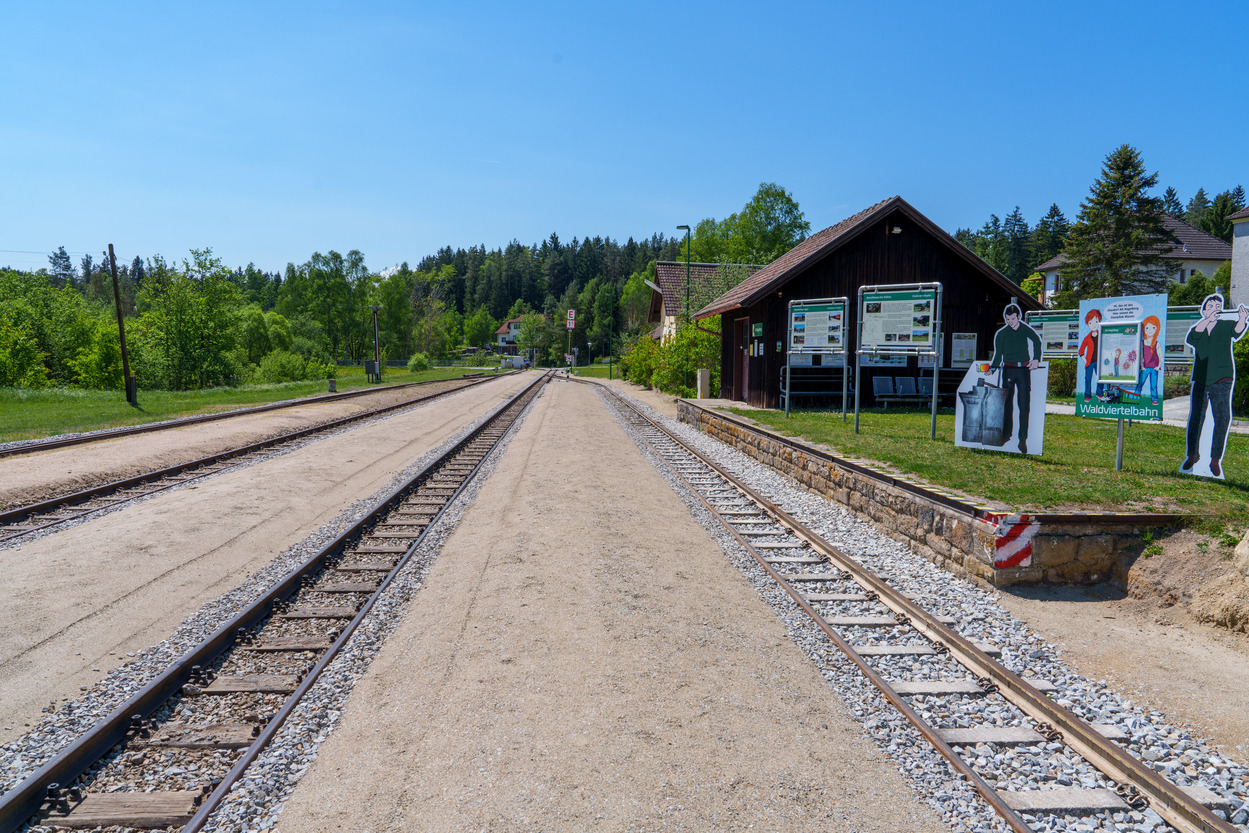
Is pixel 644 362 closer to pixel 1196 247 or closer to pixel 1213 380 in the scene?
pixel 1213 380

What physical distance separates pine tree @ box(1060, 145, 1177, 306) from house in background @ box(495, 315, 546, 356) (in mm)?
103891

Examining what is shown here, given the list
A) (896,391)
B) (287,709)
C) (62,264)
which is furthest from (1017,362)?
(62,264)

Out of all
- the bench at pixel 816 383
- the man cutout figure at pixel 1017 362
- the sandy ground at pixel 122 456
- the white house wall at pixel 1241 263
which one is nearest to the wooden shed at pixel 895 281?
the bench at pixel 816 383

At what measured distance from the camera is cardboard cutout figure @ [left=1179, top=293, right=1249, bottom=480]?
25.8 ft

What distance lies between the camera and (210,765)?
3.81 meters

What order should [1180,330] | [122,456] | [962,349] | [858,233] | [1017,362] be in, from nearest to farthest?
[1017,362]
[1180,330]
[122,456]
[858,233]
[962,349]

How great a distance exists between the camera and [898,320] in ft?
47.5

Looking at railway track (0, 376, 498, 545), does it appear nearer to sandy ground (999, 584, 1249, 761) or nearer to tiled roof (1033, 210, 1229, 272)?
sandy ground (999, 584, 1249, 761)

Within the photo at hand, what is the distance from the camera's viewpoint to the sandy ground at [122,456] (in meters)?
11.3

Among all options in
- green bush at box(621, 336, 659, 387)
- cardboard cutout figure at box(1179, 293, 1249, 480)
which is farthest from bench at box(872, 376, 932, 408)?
green bush at box(621, 336, 659, 387)

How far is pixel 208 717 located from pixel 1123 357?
34.2 ft

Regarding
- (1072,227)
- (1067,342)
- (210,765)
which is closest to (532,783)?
(210,765)

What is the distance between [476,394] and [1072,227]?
141 ft

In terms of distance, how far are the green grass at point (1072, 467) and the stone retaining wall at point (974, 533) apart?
12.4 inches
